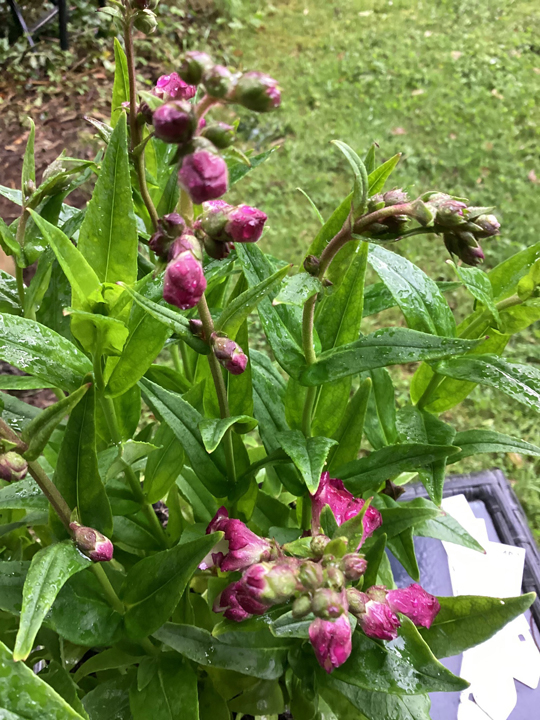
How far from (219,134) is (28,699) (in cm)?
52

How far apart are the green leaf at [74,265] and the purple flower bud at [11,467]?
0.23 m

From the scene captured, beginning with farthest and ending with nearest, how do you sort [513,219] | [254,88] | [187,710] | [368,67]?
[368,67] < [513,219] < [187,710] < [254,88]

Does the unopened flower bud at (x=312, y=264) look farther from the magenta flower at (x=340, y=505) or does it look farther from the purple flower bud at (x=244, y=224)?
the magenta flower at (x=340, y=505)

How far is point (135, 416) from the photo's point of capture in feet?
3.02

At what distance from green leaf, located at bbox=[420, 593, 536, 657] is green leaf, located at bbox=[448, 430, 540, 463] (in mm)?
192

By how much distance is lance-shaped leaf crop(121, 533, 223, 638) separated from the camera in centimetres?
68

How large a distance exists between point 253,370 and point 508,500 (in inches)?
36.3

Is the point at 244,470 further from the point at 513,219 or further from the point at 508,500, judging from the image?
the point at 513,219

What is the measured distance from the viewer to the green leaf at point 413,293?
2.59ft

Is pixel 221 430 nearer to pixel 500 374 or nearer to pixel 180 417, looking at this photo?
pixel 180 417

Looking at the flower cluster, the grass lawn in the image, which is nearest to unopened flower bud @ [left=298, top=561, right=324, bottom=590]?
the flower cluster

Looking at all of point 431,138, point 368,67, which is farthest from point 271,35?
point 431,138

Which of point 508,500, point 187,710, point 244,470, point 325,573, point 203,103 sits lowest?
point 508,500

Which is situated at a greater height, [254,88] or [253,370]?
[254,88]
